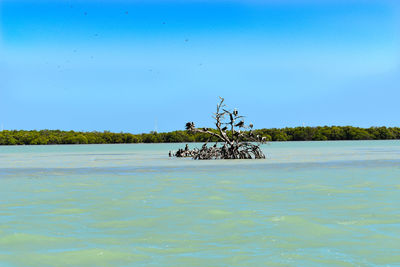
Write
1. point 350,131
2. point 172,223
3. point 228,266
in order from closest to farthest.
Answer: point 228,266
point 172,223
point 350,131

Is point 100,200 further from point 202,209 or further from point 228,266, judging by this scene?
point 228,266

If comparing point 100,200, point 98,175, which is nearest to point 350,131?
point 98,175

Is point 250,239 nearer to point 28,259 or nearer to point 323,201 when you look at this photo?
point 28,259

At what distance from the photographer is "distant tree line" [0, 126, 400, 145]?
79.1 m

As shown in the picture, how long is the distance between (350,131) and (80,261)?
82.5 meters

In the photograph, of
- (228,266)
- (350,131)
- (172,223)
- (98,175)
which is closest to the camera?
(228,266)

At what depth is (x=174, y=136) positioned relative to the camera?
81.0 metres

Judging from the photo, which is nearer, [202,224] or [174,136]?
[202,224]

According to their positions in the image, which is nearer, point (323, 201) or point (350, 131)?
point (323, 201)

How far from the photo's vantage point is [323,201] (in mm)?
10453

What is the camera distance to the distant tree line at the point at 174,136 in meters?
79.1

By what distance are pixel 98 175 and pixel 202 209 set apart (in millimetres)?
8404

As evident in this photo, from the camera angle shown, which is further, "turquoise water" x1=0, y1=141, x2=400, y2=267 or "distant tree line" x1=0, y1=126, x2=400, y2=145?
"distant tree line" x1=0, y1=126, x2=400, y2=145

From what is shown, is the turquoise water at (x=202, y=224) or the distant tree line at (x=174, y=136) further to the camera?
the distant tree line at (x=174, y=136)
